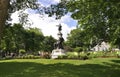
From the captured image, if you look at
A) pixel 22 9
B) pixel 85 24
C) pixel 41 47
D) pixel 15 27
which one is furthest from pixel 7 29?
pixel 41 47

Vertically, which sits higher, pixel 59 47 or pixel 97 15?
pixel 97 15

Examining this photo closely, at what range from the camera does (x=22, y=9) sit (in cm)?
2481

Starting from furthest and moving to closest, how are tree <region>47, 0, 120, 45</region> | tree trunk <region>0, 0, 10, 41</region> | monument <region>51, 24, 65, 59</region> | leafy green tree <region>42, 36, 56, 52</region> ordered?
leafy green tree <region>42, 36, 56, 52</region> < monument <region>51, 24, 65, 59</region> < tree <region>47, 0, 120, 45</region> < tree trunk <region>0, 0, 10, 41</region>

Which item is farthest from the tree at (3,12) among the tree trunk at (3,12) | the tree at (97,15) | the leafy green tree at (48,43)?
the leafy green tree at (48,43)

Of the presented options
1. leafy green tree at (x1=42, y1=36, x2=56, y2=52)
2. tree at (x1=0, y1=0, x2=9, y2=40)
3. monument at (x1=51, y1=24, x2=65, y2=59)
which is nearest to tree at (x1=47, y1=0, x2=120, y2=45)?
tree at (x1=0, y1=0, x2=9, y2=40)

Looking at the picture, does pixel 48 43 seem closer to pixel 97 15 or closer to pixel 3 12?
pixel 97 15

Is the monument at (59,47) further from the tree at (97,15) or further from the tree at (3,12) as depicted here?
the tree at (3,12)

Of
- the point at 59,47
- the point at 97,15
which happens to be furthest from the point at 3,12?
the point at 59,47

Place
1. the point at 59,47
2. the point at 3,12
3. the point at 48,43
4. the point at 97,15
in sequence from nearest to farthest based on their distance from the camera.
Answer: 1. the point at 3,12
2. the point at 97,15
3. the point at 59,47
4. the point at 48,43

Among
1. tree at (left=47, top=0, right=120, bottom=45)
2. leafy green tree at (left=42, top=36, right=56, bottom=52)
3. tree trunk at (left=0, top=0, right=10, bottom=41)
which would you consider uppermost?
leafy green tree at (left=42, top=36, right=56, bottom=52)

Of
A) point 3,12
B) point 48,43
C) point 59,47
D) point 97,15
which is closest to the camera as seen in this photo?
point 3,12

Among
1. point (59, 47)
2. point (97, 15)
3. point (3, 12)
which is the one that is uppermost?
point (97, 15)

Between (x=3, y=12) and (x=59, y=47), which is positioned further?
(x=59, y=47)

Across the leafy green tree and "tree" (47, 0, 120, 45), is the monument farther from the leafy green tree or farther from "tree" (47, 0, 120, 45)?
the leafy green tree
